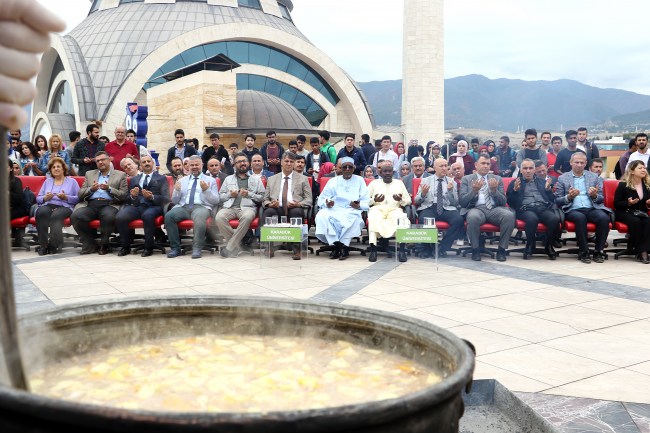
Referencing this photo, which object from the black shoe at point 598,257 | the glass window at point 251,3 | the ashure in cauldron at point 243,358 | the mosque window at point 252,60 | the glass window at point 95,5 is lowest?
the black shoe at point 598,257

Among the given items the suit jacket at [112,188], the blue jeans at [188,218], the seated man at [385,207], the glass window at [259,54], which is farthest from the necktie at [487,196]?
the glass window at [259,54]

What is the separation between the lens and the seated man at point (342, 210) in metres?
8.69

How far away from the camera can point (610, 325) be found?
194 inches

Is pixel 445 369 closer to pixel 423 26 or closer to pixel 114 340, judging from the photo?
pixel 114 340

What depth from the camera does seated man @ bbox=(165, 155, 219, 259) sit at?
881 centimetres

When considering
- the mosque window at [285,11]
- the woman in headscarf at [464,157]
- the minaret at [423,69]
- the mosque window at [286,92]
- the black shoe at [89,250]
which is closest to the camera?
the black shoe at [89,250]

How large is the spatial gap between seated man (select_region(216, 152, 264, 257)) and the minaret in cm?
1983

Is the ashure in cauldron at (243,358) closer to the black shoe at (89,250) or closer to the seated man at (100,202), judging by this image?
the seated man at (100,202)

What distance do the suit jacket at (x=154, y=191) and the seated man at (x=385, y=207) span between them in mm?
3177

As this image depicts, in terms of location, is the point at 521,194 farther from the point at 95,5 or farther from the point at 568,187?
the point at 95,5

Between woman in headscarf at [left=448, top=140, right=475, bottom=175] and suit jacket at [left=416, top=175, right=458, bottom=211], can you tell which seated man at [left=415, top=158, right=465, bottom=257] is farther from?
woman in headscarf at [left=448, top=140, right=475, bottom=175]

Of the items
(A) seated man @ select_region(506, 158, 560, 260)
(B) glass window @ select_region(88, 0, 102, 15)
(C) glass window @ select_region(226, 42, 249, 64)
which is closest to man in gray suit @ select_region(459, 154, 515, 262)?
(A) seated man @ select_region(506, 158, 560, 260)

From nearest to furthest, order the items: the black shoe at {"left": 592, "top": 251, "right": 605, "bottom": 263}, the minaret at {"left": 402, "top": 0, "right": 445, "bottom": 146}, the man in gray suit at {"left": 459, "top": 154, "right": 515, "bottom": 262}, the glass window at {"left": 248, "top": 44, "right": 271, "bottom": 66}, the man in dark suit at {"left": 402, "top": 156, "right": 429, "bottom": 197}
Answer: the black shoe at {"left": 592, "top": 251, "right": 605, "bottom": 263} → the man in gray suit at {"left": 459, "top": 154, "right": 515, "bottom": 262} → the man in dark suit at {"left": 402, "top": 156, "right": 429, "bottom": 197} → the minaret at {"left": 402, "top": 0, "right": 445, "bottom": 146} → the glass window at {"left": 248, "top": 44, "right": 271, "bottom": 66}

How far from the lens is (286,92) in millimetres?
36219
